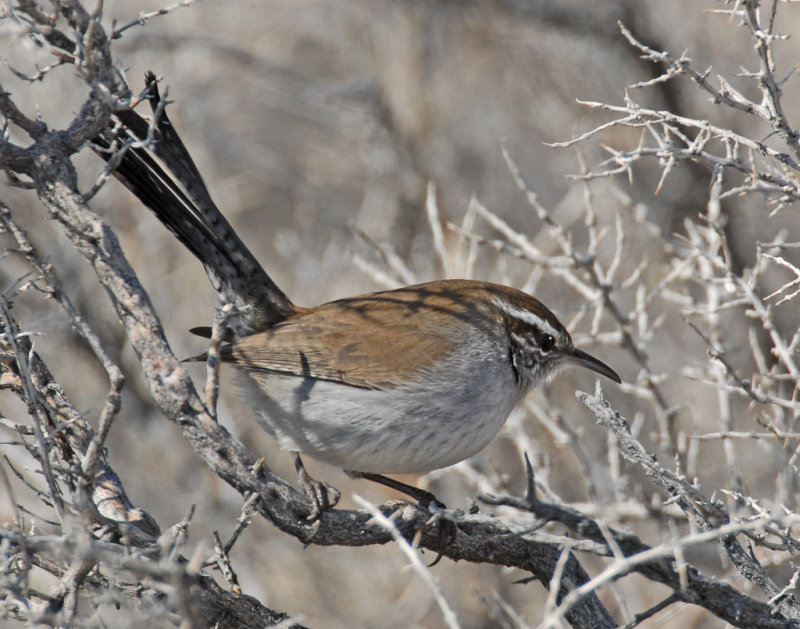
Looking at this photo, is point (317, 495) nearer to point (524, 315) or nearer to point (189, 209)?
point (189, 209)

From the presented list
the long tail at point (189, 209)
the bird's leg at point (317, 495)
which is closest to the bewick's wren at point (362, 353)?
the long tail at point (189, 209)

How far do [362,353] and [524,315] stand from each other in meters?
0.95

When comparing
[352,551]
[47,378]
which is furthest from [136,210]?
[47,378]

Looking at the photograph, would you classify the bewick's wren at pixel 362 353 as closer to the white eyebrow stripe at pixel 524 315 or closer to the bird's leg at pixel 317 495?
the white eyebrow stripe at pixel 524 315

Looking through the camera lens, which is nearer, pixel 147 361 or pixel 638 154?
pixel 147 361

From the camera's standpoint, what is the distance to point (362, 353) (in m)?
3.87

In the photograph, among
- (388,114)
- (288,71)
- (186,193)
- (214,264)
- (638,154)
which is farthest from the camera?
(288,71)

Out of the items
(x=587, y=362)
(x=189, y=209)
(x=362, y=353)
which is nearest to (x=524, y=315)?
(x=587, y=362)

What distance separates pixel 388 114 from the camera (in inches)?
351

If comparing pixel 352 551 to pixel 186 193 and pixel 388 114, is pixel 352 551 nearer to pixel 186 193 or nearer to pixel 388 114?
pixel 388 114

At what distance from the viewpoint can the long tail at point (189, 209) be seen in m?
3.27

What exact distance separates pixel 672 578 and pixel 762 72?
5.72ft

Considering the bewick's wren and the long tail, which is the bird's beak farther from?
the long tail

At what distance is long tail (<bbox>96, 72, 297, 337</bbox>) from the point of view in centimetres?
327
